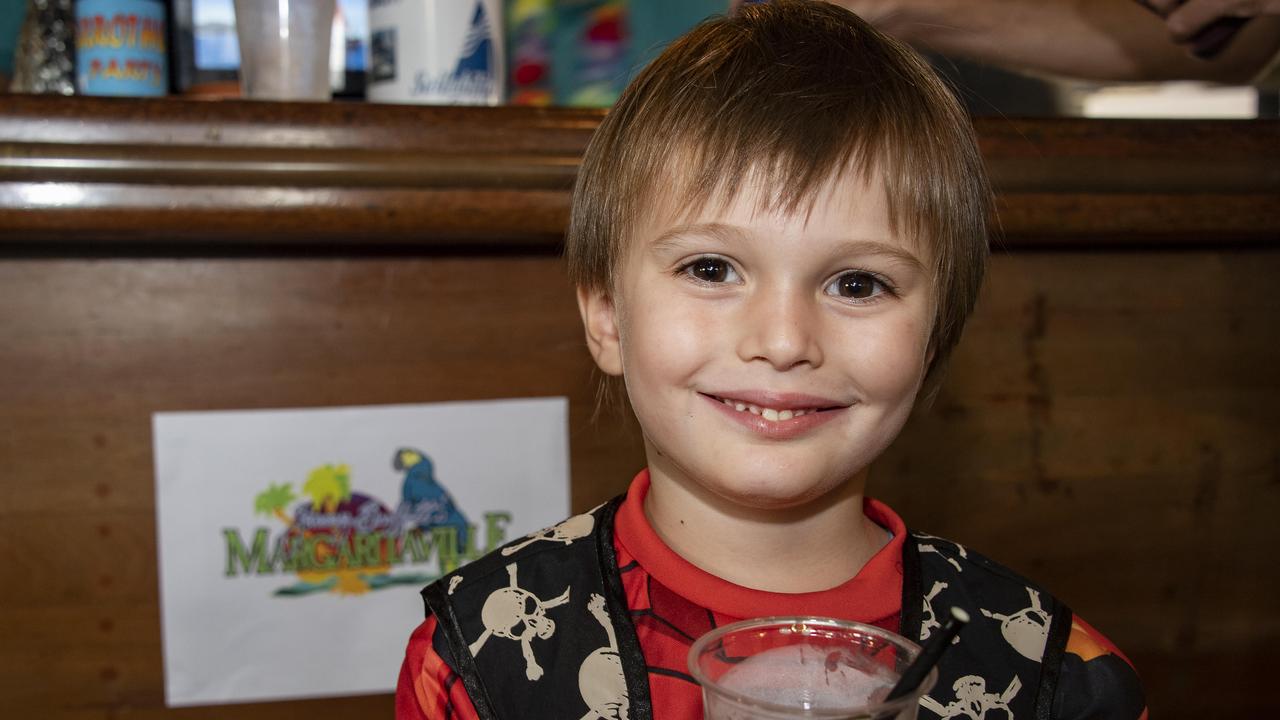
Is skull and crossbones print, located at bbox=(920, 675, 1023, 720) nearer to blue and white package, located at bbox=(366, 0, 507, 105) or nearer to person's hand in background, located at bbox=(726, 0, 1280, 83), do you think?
blue and white package, located at bbox=(366, 0, 507, 105)

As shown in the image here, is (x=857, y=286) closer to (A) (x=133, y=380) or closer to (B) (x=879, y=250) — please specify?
(B) (x=879, y=250)

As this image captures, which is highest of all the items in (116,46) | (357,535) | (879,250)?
(116,46)

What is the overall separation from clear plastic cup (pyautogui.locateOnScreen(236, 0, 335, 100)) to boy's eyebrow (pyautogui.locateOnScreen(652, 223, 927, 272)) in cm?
51

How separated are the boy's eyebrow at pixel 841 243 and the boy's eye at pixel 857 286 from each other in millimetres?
23

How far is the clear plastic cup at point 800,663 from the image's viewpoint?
58 cm

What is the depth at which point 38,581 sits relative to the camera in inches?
43.0

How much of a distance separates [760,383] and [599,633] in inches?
9.2

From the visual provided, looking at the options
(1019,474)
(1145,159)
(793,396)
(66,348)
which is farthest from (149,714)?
(1145,159)

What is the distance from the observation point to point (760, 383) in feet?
2.46

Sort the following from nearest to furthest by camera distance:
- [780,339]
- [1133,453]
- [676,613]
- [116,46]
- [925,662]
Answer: [925,662]
[780,339]
[676,613]
[116,46]
[1133,453]

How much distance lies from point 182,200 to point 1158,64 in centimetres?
120

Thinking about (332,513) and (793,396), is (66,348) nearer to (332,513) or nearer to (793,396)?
(332,513)

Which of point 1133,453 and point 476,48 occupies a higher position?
point 476,48

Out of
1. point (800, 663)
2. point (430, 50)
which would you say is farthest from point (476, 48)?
point (800, 663)
